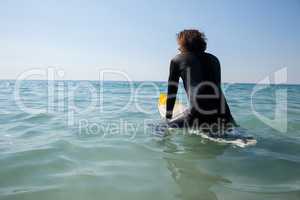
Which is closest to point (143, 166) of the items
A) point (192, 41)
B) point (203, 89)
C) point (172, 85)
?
point (203, 89)

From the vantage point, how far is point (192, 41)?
4.06 m

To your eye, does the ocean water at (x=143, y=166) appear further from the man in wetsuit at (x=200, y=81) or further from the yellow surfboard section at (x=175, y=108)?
the yellow surfboard section at (x=175, y=108)

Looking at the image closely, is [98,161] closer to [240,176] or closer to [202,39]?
[240,176]

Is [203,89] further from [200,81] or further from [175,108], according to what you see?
[175,108]

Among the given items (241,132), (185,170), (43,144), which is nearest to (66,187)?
(185,170)

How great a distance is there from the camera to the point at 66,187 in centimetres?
249

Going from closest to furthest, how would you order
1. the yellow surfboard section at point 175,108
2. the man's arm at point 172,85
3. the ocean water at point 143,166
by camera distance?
the ocean water at point 143,166, the man's arm at point 172,85, the yellow surfboard section at point 175,108

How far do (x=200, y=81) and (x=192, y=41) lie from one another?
63 centimetres

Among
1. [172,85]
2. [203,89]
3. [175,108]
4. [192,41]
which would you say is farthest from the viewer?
[175,108]

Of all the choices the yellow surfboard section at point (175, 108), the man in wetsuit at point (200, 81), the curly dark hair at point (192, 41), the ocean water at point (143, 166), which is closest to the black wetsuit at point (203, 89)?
the man in wetsuit at point (200, 81)

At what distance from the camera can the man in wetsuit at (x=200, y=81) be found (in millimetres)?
3945

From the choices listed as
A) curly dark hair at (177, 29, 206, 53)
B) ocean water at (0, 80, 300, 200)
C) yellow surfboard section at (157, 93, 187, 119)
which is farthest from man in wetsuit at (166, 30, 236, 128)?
yellow surfboard section at (157, 93, 187, 119)

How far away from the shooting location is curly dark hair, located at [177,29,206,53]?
407 centimetres

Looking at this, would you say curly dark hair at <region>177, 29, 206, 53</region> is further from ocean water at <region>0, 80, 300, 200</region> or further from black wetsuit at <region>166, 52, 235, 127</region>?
ocean water at <region>0, 80, 300, 200</region>
